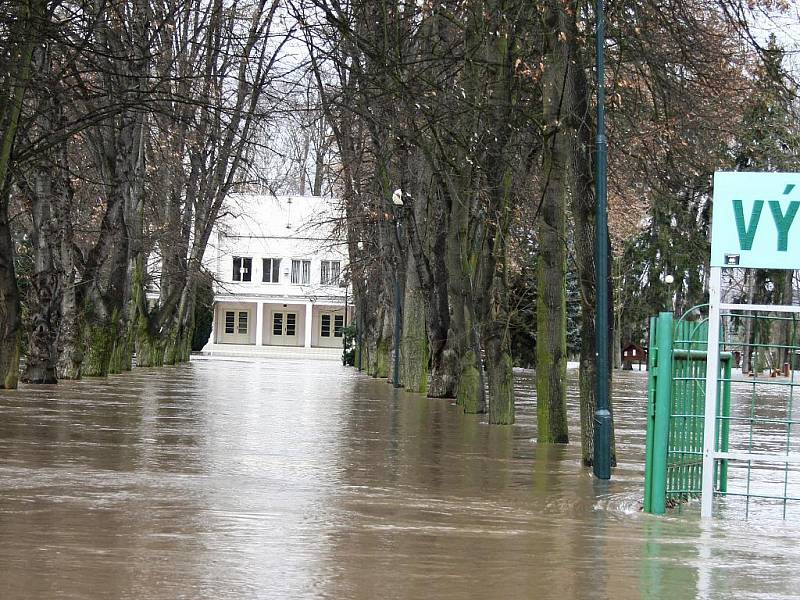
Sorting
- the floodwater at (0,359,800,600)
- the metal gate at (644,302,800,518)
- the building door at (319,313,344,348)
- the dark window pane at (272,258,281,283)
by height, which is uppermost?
the dark window pane at (272,258,281,283)

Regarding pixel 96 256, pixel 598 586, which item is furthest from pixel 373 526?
pixel 96 256

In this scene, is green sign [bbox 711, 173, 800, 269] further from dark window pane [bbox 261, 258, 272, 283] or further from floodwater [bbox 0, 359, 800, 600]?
dark window pane [bbox 261, 258, 272, 283]

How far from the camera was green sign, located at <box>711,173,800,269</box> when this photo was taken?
12078mm

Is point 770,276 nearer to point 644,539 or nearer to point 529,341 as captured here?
point 529,341

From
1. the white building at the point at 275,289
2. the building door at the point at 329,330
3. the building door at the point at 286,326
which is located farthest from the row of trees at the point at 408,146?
the building door at the point at 329,330

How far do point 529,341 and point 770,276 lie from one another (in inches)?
522

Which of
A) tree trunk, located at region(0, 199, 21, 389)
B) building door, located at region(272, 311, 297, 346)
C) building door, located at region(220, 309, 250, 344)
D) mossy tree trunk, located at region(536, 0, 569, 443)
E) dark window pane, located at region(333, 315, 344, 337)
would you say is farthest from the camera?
dark window pane, located at region(333, 315, 344, 337)

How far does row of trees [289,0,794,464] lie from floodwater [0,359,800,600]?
2.82 m

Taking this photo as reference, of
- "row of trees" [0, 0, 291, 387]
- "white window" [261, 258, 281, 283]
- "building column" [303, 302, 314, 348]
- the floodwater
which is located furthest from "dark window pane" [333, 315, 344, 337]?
the floodwater

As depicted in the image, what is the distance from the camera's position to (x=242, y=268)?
106 meters

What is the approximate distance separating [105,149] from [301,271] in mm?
72204

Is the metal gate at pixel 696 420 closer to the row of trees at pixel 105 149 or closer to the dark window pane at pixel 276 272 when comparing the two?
the row of trees at pixel 105 149

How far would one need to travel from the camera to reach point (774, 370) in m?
59.4

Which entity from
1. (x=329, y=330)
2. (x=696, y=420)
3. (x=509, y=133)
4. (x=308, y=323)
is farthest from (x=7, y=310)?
(x=329, y=330)
